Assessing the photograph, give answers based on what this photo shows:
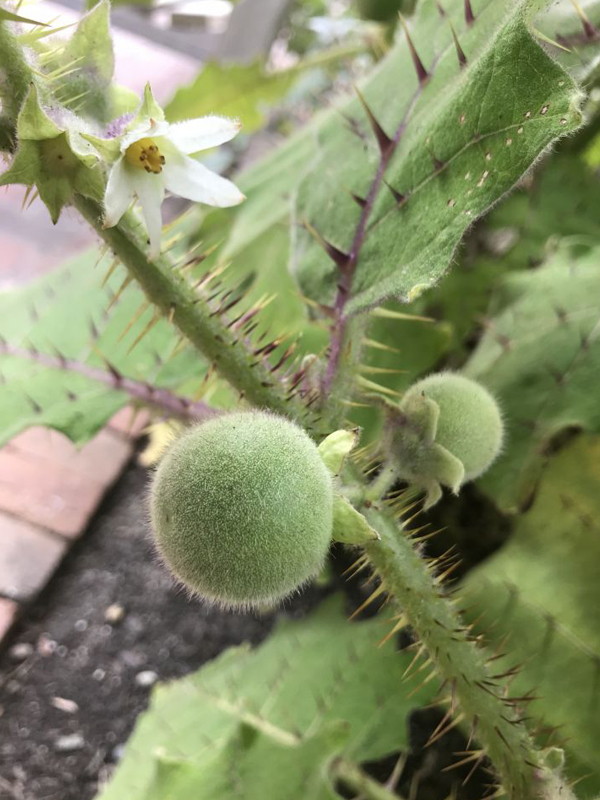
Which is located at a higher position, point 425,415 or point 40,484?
point 425,415

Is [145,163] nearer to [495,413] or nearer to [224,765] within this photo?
[495,413]

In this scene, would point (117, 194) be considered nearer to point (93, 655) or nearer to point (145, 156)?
point (145, 156)

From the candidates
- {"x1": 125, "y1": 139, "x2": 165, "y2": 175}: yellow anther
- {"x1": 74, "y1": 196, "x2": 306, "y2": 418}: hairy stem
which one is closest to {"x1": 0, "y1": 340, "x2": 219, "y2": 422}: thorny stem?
{"x1": 74, "y1": 196, "x2": 306, "y2": 418}: hairy stem

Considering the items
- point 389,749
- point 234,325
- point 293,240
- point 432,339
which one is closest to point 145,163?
point 234,325

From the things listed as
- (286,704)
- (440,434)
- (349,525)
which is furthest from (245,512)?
(286,704)

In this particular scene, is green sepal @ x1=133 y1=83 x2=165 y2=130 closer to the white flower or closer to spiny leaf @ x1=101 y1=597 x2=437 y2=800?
the white flower

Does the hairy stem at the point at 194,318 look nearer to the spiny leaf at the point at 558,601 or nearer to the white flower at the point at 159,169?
the white flower at the point at 159,169

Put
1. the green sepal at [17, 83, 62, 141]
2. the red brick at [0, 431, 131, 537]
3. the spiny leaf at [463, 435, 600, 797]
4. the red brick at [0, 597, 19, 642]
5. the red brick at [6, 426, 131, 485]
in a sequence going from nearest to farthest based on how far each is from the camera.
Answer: the green sepal at [17, 83, 62, 141] < the spiny leaf at [463, 435, 600, 797] < the red brick at [0, 597, 19, 642] < the red brick at [0, 431, 131, 537] < the red brick at [6, 426, 131, 485]
